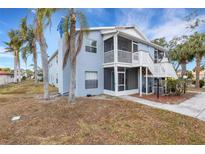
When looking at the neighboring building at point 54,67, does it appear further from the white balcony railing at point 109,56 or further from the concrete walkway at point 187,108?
the concrete walkway at point 187,108

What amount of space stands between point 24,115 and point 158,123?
6863mm

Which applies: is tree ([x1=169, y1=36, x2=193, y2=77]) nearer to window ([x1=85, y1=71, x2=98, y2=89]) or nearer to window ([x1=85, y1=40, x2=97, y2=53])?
window ([x1=85, y1=40, x2=97, y2=53])

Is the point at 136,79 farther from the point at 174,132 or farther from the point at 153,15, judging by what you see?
the point at 174,132

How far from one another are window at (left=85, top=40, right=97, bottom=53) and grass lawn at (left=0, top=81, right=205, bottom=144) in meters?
6.41

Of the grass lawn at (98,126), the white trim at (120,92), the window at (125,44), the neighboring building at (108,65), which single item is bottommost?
the grass lawn at (98,126)

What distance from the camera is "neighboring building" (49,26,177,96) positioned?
40.0ft

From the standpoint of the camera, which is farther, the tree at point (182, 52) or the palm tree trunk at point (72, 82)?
the tree at point (182, 52)

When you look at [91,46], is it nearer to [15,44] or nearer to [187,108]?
[187,108]

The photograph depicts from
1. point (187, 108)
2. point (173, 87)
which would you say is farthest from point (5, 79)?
point (187, 108)

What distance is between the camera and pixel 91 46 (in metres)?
12.9

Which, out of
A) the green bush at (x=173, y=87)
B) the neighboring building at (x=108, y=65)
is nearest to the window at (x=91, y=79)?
the neighboring building at (x=108, y=65)

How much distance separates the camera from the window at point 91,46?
1262 centimetres

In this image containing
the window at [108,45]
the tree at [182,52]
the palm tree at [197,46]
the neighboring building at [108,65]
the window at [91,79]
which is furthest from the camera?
the tree at [182,52]
